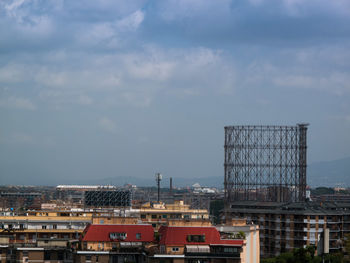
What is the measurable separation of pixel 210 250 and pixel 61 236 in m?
26.0

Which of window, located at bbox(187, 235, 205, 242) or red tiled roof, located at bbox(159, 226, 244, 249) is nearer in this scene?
red tiled roof, located at bbox(159, 226, 244, 249)

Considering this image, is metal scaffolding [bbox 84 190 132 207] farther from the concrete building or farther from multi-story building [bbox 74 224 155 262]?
multi-story building [bbox 74 224 155 262]

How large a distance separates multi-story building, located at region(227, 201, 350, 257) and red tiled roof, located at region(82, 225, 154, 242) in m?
42.8

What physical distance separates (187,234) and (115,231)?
788 centimetres

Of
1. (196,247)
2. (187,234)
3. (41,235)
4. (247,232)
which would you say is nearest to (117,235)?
(187,234)

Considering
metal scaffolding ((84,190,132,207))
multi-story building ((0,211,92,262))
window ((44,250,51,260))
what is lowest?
window ((44,250,51,260))

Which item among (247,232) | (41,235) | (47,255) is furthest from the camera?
(41,235)

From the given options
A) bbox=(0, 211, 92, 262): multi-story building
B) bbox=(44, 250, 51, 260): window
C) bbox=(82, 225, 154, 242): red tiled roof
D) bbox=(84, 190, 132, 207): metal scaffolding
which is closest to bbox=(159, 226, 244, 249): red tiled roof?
bbox=(82, 225, 154, 242): red tiled roof

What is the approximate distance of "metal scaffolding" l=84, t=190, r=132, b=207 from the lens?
133250 mm

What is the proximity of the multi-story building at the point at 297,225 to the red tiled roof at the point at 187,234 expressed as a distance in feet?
147

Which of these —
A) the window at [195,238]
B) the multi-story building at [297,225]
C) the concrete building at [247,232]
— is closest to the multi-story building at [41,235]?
the window at [195,238]

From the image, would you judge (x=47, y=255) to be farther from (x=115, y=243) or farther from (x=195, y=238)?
(x=195, y=238)

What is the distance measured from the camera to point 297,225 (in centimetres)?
11356

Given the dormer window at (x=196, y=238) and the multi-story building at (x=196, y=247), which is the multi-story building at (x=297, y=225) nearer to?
the multi-story building at (x=196, y=247)
